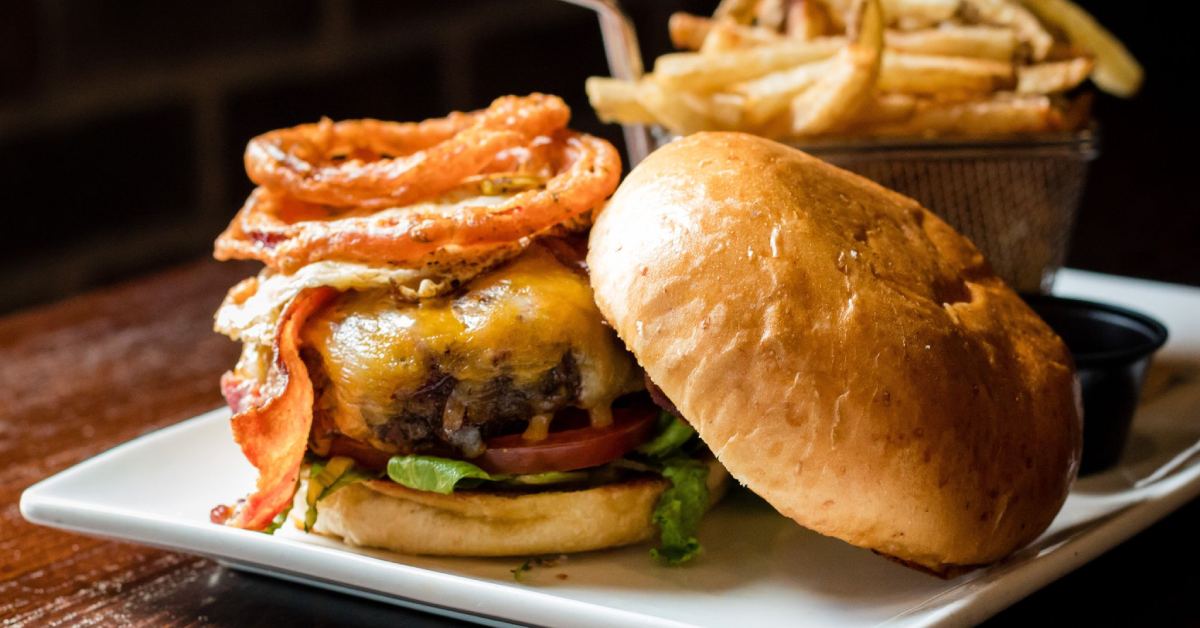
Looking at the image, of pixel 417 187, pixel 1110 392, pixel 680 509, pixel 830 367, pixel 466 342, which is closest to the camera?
pixel 830 367

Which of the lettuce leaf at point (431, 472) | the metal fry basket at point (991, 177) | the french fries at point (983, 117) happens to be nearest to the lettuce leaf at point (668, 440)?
the lettuce leaf at point (431, 472)

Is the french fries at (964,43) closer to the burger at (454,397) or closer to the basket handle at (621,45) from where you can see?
the basket handle at (621,45)

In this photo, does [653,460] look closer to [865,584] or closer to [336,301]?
[865,584]

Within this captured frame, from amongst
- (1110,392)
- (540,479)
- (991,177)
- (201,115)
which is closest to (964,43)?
(991,177)

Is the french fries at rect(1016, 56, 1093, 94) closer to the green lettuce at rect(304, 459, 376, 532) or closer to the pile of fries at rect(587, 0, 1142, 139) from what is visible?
the pile of fries at rect(587, 0, 1142, 139)

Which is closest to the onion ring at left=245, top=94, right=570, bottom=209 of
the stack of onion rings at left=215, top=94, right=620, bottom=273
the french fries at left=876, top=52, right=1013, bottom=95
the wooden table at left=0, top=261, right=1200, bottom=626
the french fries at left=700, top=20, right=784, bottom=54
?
the stack of onion rings at left=215, top=94, right=620, bottom=273

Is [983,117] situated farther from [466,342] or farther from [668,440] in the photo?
[466,342]
